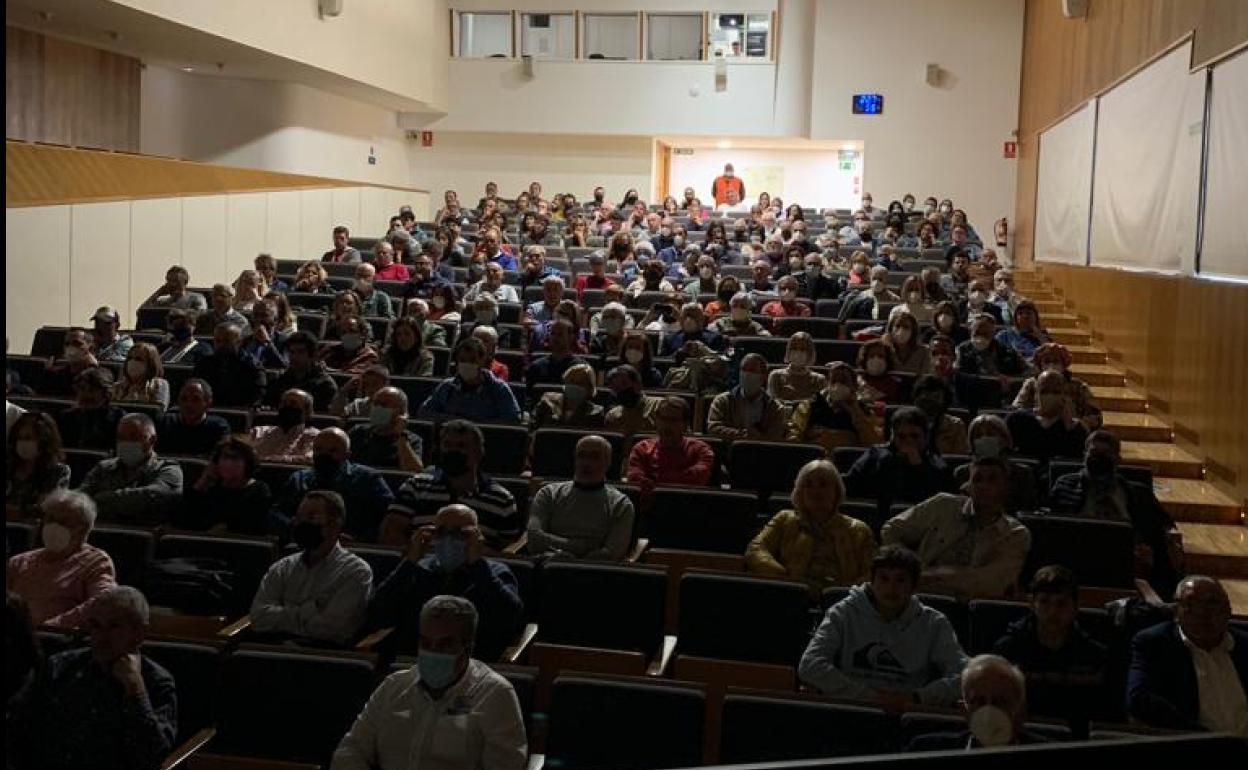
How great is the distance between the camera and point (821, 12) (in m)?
20.0

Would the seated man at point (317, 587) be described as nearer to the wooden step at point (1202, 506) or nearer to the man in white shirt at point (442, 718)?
the man in white shirt at point (442, 718)

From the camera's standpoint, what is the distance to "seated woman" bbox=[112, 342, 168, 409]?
750cm

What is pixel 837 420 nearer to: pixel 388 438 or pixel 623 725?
pixel 388 438

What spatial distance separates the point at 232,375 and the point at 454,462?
8.91 ft

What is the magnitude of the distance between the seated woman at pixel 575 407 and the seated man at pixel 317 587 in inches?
93.9

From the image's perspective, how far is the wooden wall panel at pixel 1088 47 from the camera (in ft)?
28.2

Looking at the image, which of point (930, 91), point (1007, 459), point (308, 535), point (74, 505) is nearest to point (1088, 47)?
point (930, 91)

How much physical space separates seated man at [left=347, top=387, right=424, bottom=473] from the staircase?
12.3 ft

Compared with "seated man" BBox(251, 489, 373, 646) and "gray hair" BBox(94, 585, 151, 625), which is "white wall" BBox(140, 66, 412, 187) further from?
"gray hair" BBox(94, 585, 151, 625)

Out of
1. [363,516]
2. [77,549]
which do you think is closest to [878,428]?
[363,516]

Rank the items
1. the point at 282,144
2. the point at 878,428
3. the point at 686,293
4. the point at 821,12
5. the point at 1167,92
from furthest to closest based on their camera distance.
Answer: the point at 821,12
the point at 282,144
the point at 686,293
the point at 1167,92
the point at 878,428

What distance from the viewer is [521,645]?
474cm

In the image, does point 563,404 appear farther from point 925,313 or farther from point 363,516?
point 925,313

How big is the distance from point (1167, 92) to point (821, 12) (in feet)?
36.0
